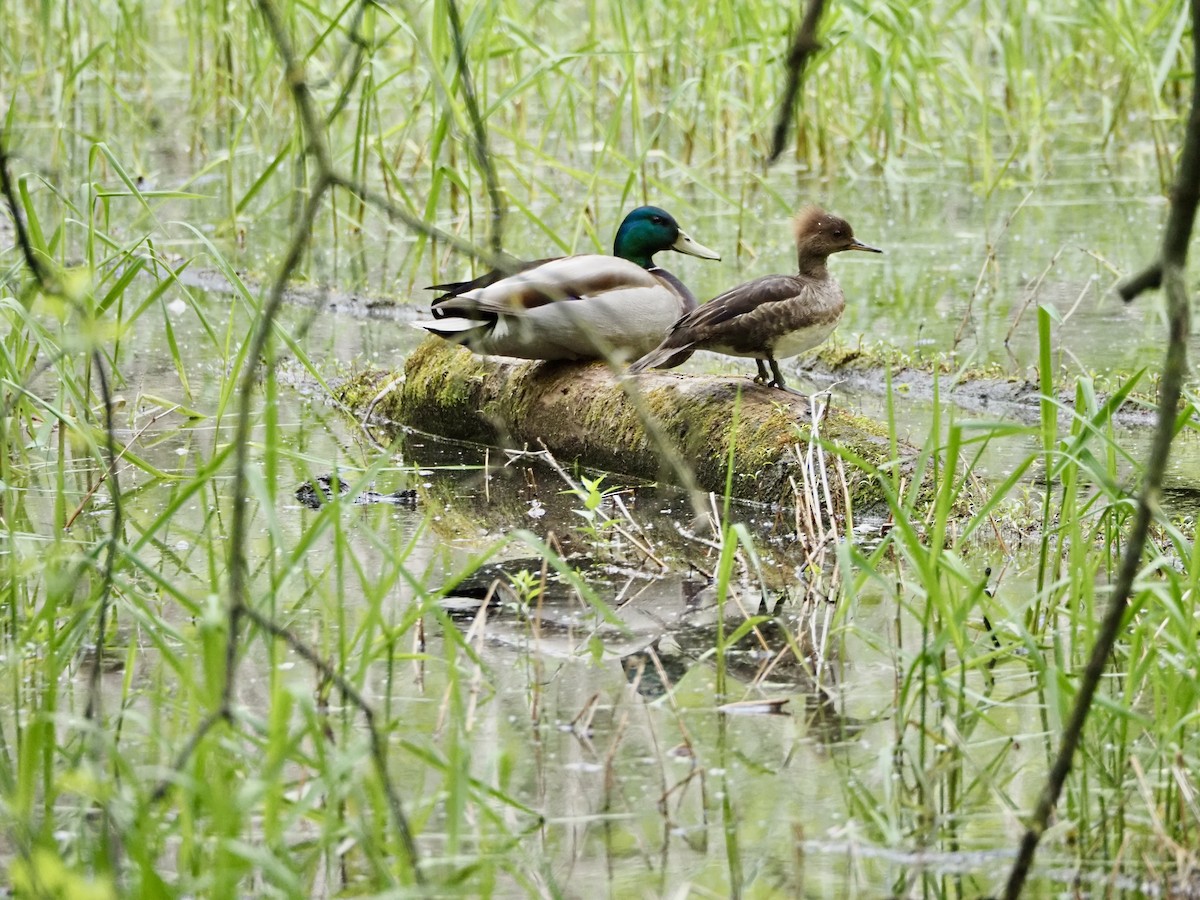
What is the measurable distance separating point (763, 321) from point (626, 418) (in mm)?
637

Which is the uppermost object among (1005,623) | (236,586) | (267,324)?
(267,324)

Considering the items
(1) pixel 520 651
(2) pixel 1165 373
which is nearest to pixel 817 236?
(1) pixel 520 651

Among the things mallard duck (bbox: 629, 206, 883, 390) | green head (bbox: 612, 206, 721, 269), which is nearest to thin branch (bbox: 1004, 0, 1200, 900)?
mallard duck (bbox: 629, 206, 883, 390)

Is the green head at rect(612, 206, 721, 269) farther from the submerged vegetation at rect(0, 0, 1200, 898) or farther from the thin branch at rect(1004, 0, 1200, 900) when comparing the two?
the thin branch at rect(1004, 0, 1200, 900)

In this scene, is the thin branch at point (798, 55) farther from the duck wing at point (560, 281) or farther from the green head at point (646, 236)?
the green head at point (646, 236)

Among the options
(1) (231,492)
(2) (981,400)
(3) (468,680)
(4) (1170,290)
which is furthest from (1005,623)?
(2) (981,400)

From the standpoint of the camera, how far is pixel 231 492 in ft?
16.0

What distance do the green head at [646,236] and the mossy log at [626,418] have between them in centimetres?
59

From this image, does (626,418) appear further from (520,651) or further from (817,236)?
(520,651)

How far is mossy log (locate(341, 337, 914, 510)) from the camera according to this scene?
4.86 meters

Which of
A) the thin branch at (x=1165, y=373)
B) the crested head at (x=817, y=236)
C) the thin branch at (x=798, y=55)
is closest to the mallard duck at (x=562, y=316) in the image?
the crested head at (x=817, y=236)

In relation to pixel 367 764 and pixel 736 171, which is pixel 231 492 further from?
pixel 736 171

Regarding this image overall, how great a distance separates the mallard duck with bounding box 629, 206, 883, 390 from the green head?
3.19ft

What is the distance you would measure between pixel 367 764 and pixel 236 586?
1.08 meters
